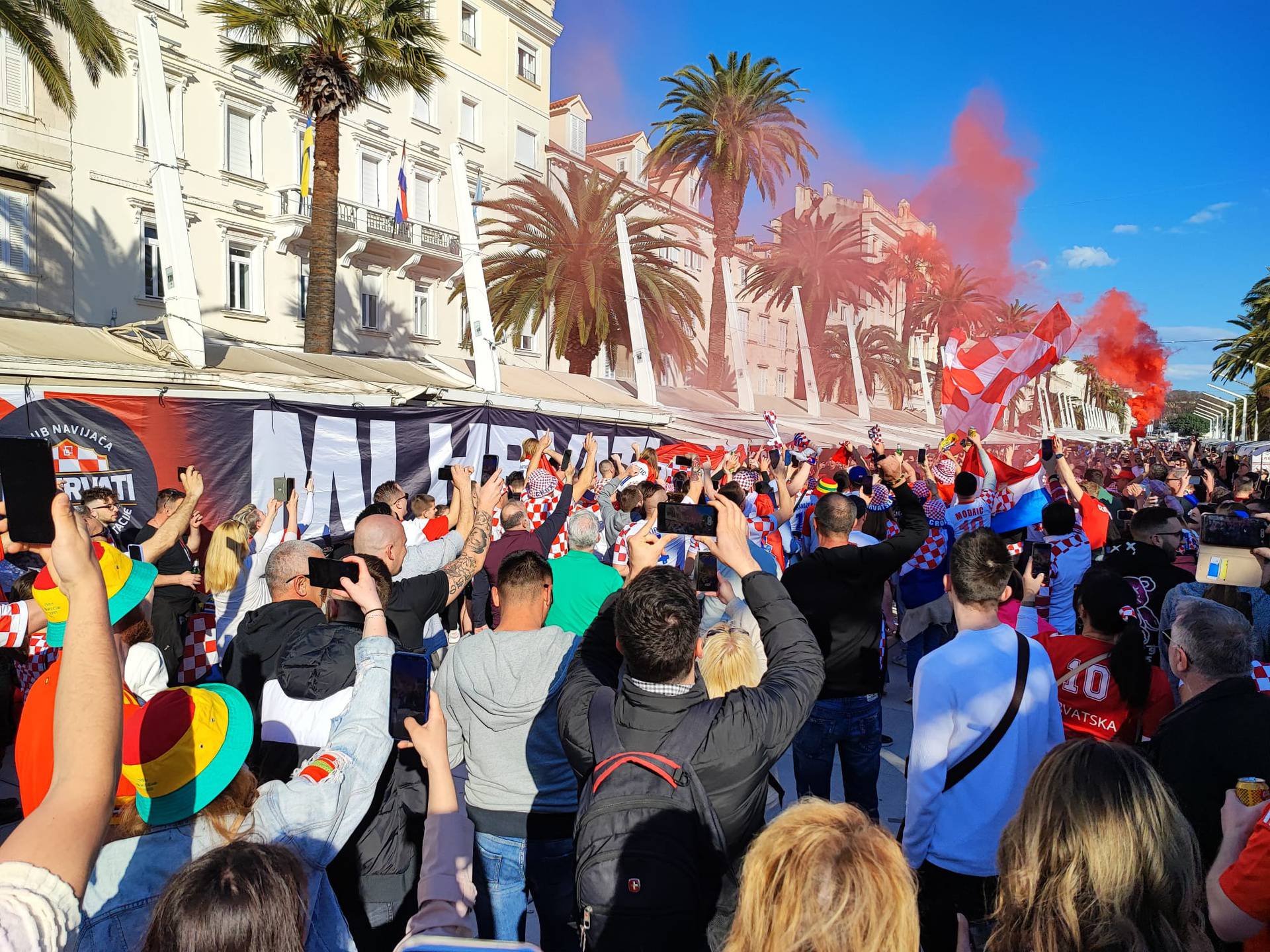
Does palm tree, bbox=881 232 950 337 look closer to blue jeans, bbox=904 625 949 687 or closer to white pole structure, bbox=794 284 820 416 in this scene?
white pole structure, bbox=794 284 820 416

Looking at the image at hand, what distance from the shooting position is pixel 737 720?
7.15 feet

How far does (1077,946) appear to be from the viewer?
5.73 feet

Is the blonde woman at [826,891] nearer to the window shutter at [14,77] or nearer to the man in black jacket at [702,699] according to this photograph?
the man in black jacket at [702,699]

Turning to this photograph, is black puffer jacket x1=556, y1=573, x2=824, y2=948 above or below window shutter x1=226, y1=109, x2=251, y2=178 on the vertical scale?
below

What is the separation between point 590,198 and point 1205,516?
2242 cm

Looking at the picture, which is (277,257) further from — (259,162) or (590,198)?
(590,198)

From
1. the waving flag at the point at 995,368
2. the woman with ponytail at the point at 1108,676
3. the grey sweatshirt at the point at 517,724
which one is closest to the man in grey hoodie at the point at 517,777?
the grey sweatshirt at the point at 517,724

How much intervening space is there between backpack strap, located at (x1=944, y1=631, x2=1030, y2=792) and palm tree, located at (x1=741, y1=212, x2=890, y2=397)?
35616mm

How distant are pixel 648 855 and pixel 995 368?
9.32 metres

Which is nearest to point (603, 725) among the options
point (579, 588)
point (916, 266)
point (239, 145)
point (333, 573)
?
point (333, 573)

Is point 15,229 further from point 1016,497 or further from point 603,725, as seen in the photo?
point 603,725

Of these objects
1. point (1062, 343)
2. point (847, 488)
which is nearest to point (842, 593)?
point (847, 488)

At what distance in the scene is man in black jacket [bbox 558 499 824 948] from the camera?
2.15 metres

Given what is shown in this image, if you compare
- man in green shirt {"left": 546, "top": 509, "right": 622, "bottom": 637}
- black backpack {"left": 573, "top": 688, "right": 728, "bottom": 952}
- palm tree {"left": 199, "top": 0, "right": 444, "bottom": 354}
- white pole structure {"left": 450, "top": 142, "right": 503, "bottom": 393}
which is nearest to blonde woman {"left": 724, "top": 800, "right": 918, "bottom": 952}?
black backpack {"left": 573, "top": 688, "right": 728, "bottom": 952}
